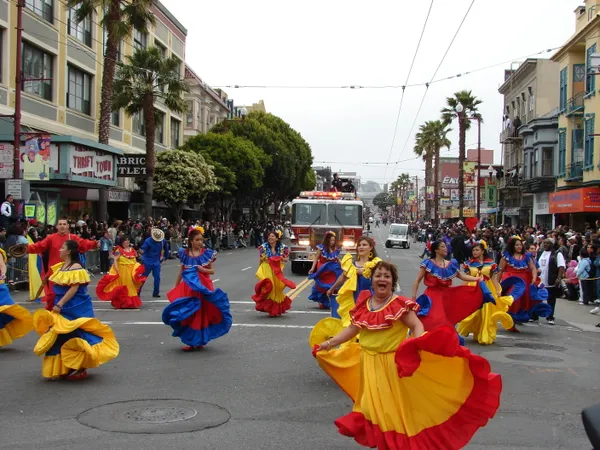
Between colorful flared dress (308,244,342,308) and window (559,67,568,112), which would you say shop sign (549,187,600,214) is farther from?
colorful flared dress (308,244,342,308)

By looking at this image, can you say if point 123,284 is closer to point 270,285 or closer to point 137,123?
point 270,285

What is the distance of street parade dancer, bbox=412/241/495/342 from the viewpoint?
9617 millimetres

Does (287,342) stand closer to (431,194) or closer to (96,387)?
(96,387)

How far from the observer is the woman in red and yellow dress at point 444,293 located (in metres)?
9.62

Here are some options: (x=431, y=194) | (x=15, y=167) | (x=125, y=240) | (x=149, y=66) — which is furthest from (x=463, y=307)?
(x=431, y=194)

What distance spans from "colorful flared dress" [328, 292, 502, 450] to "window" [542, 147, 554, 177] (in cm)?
3927

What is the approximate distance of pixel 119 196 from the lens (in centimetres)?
4028

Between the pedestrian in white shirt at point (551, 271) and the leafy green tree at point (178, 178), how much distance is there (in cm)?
2749

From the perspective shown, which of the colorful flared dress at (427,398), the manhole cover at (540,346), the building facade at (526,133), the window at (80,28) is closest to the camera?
the colorful flared dress at (427,398)

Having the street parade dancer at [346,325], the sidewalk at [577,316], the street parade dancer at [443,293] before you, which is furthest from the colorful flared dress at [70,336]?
the sidewalk at [577,316]

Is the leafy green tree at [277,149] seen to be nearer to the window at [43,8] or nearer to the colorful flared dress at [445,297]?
the window at [43,8]

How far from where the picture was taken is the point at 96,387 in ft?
25.5

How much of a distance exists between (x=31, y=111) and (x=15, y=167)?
10.3m

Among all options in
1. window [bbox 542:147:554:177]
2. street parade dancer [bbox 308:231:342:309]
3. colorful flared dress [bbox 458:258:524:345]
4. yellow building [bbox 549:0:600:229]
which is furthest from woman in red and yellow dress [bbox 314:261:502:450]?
window [bbox 542:147:554:177]
